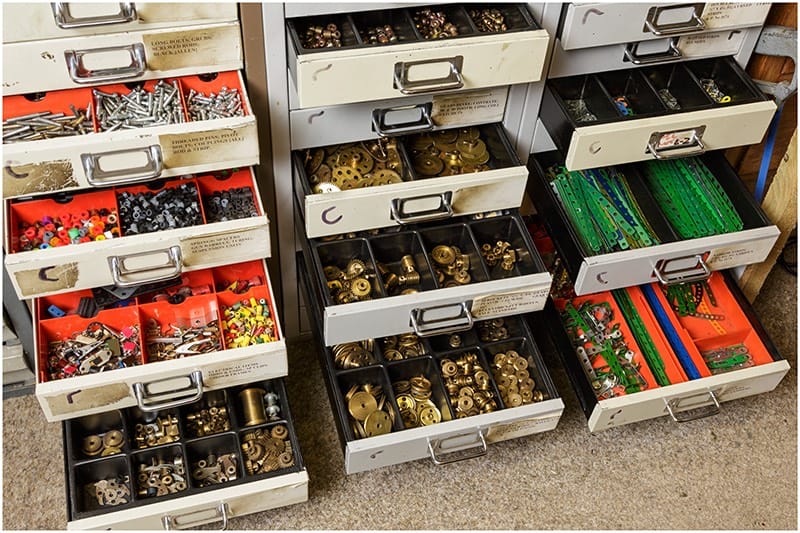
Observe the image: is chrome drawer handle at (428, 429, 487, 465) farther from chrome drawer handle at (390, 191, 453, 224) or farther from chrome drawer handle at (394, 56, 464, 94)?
chrome drawer handle at (394, 56, 464, 94)

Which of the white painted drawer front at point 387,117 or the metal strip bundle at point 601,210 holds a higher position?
the white painted drawer front at point 387,117

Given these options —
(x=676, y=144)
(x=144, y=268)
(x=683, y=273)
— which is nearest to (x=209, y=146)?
(x=144, y=268)

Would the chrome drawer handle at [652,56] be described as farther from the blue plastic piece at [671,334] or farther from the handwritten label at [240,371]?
the handwritten label at [240,371]

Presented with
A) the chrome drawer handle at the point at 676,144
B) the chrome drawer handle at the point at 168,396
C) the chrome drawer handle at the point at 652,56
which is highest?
the chrome drawer handle at the point at 652,56

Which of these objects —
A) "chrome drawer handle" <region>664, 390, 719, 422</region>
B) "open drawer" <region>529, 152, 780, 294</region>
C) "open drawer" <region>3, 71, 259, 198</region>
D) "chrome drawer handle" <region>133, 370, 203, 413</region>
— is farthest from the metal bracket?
"chrome drawer handle" <region>133, 370, 203, 413</region>

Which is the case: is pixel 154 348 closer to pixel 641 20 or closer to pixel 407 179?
pixel 407 179

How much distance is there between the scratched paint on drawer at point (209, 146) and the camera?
1.59m

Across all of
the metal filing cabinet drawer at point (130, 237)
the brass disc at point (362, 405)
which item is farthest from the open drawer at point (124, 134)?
the brass disc at point (362, 405)

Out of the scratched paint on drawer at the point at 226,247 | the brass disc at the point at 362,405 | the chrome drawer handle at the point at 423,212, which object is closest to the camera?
the scratched paint on drawer at the point at 226,247

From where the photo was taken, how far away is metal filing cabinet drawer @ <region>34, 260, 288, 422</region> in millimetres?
1734

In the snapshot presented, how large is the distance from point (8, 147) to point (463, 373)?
3.76 ft

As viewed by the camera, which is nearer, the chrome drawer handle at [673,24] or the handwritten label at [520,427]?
the chrome drawer handle at [673,24]

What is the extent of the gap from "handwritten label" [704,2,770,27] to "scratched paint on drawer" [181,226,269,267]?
106 cm

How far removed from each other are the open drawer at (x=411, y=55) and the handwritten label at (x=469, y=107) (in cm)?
15
